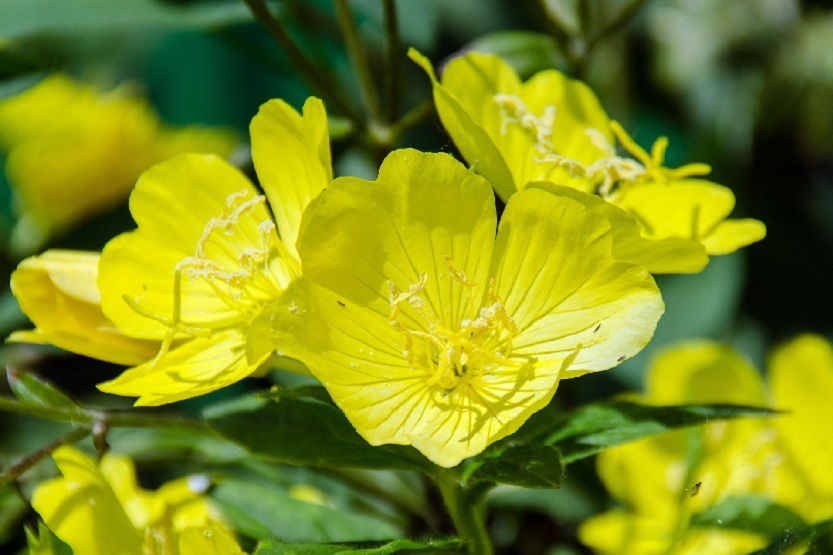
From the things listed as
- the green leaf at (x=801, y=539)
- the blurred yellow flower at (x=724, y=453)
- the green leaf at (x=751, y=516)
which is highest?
the green leaf at (x=801, y=539)

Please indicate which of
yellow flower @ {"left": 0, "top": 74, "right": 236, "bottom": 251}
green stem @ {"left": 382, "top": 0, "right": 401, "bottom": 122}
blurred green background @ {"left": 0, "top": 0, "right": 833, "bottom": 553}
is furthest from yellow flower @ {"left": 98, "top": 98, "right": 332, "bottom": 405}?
yellow flower @ {"left": 0, "top": 74, "right": 236, "bottom": 251}

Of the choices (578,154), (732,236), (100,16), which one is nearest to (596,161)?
(578,154)

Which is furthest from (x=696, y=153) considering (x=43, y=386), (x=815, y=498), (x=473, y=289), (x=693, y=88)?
(x=43, y=386)

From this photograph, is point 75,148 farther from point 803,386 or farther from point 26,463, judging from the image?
point 803,386

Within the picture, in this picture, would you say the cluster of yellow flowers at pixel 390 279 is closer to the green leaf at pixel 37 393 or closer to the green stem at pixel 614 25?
the green leaf at pixel 37 393

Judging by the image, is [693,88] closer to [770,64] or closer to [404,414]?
[770,64]

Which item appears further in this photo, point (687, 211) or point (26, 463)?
point (687, 211)

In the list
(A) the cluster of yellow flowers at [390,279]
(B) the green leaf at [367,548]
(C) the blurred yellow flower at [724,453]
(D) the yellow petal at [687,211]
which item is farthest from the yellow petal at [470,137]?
(C) the blurred yellow flower at [724,453]
